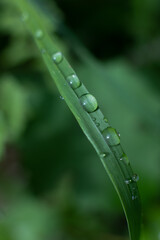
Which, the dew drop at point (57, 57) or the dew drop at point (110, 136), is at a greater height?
the dew drop at point (57, 57)

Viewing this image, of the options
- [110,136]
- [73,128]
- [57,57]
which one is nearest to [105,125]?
[110,136]

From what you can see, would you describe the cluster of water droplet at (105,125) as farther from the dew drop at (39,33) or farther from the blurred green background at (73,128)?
the blurred green background at (73,128)

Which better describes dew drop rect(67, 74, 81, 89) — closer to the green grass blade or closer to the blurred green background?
the green grass blade

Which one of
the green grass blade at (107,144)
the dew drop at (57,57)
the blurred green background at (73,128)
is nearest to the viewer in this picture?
the green grass blade at (107,144)

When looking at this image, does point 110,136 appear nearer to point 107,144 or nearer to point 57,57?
point 107,144

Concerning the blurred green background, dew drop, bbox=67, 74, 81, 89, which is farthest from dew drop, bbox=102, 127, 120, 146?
the blurred green background

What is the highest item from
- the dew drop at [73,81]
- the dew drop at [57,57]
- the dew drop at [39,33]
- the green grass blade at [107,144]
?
the dew drop at [39,33]

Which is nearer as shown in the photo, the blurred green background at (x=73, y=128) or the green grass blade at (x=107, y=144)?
the green grass blade at (x=107, y=144)

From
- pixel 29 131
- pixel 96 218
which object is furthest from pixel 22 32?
pixel 96 218

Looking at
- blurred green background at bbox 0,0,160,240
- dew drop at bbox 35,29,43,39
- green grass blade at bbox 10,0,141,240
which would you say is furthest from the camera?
blurred green background at bbox 0,0,160,240

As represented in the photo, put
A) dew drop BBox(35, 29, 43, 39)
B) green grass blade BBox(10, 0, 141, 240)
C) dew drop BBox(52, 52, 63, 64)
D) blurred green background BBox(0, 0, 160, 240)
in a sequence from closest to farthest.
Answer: green grass blade BBox(10, 0, 141, 240), dew drop BBox(52, 52, 63, 64), dew drop BBox(35, 29, 43, 39), blurred green background BBox(0, 0, 160, 240)

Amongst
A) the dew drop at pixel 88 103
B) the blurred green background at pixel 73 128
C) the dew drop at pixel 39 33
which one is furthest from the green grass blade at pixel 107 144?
the blurred green background at pixel 73 128
